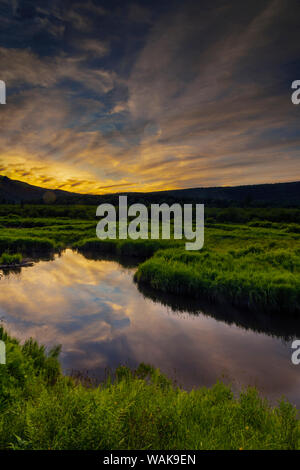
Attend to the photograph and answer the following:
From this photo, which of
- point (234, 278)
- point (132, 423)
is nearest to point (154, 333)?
point (234, 278)

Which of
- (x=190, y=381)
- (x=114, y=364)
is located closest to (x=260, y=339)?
(x=190, y=381)

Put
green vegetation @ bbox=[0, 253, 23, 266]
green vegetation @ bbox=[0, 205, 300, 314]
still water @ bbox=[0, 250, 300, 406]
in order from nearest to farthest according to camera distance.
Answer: still water @ bbox=[0, 250, 300, 406], green vegetation @ bbox=[0, 205, 300, 314], green vegetation @ bbox=[0, 253, 23, 266]

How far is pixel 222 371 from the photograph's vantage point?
8.48 metres

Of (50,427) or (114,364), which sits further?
(114,364)

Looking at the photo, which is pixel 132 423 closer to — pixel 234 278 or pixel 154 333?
pixel 154 333

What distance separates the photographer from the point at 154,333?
36.7ft

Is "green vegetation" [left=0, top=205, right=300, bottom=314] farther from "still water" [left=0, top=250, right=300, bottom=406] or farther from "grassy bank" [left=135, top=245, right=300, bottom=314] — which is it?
"still water" [left=0, top=250, right=300, bottom=406]

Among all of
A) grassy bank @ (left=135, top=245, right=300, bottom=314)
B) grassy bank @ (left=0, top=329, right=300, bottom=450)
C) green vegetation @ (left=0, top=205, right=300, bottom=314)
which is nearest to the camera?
grassy bank @ (left=0, top=329, right=300, bottom=450)

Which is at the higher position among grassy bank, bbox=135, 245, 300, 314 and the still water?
grassy bank, bbox=135, 245, 300, 314

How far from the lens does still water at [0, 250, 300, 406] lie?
8.41 metres

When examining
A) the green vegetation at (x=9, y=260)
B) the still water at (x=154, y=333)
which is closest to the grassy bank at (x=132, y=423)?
the still water at (x=154, y=333)

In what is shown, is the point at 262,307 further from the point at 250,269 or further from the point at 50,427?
the point at 50,427

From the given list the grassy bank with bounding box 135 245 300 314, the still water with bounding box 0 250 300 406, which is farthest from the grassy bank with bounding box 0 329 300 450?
the grassy bank with bounding box 135 245 300 314
